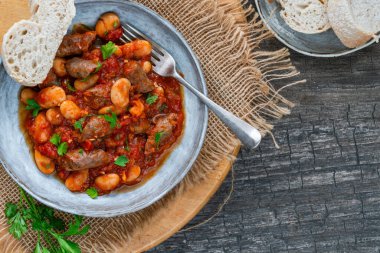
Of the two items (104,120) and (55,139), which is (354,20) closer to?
(104,120)

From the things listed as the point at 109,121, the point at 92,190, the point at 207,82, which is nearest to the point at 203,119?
the point at 207,82

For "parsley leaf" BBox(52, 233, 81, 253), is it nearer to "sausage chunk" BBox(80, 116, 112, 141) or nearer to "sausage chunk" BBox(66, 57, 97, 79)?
"sausage chunk" BBox(80, 116, 112, 141)

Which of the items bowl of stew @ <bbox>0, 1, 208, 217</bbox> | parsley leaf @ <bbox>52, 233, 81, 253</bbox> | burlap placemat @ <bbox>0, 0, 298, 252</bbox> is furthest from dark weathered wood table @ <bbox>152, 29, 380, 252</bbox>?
parsley leaf @ <bbox>52, 233, 81, 253</bbox>

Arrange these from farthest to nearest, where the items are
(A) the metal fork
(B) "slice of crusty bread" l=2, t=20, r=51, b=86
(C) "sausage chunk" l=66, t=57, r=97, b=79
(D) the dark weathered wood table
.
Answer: (D) the dark weathered wood table
(A) the metal fork
(C) "sausage chunk" l=66, t=57, r=97, b=79
(B) "slice of crusty bread" l=2, t=20, r=51, b=86

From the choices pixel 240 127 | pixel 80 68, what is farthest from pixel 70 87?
pixel 240 127

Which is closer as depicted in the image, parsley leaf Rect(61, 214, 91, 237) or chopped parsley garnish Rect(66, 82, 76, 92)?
chopped parsley garnish Rect(66, 82, 76, 92)

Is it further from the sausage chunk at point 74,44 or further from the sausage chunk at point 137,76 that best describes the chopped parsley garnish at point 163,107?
the sausage chunk at point 74,44

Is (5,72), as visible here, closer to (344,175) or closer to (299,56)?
(299,56)
